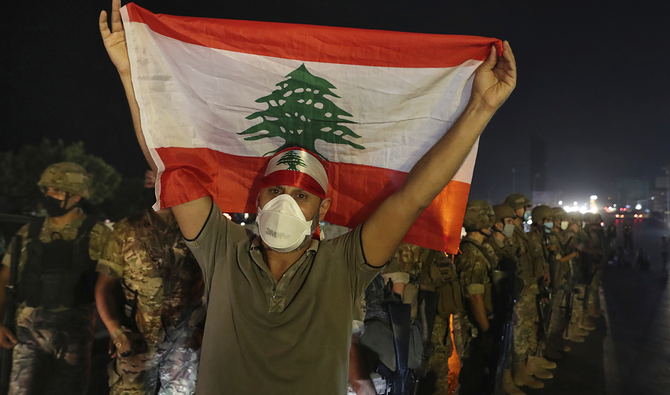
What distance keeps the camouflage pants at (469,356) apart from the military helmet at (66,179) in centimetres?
469

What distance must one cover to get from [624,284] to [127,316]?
18332 mm

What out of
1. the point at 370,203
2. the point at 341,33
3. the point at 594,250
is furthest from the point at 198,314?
the point at 594,250

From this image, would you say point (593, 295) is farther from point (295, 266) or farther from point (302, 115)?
point (295, 266)

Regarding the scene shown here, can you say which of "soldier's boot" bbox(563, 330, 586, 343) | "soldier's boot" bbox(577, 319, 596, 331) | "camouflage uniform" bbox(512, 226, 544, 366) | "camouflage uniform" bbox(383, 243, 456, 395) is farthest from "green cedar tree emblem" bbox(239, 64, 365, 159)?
"soldier's boot" bbox(577, 319, 596, 331)

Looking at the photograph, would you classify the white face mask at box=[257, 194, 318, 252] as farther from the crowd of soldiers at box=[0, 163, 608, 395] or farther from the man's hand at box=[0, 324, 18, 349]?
the man's hand at box=[0, 324, 18, 349]

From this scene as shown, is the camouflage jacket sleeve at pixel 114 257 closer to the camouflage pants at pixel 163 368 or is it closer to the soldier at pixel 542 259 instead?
the camouflage pants at pixel 163 368

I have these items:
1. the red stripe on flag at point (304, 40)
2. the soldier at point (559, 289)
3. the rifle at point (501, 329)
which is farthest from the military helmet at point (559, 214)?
the red stripe on flag at point (304, 40)

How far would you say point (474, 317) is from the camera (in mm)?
5316

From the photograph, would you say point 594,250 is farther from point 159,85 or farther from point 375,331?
point 159,85

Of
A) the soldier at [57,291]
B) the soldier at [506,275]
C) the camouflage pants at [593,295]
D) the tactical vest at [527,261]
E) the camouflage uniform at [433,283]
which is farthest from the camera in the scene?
the camouflage pants at [593,295]

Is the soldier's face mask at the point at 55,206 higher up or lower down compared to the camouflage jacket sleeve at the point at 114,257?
higher up

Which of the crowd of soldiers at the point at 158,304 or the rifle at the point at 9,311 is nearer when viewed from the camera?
the crowd of soldiers at the point at 158,304

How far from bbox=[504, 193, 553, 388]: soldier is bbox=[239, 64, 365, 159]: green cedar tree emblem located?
215 inches

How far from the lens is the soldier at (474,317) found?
208 inches
